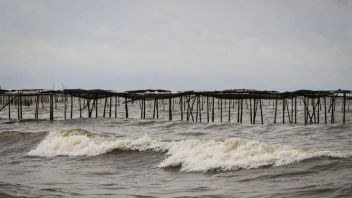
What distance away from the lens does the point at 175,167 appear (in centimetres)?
1094

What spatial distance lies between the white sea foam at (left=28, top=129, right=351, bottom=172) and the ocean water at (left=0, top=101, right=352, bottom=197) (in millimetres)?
19

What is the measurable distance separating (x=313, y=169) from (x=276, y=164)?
97cm

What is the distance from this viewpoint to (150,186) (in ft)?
28.5

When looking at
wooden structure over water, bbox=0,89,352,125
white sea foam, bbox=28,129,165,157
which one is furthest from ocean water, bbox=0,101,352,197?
wooden structure over water, bbox=0,89,352,125

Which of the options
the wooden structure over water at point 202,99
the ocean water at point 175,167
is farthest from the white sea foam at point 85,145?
the wooden structure over water at point 202,99

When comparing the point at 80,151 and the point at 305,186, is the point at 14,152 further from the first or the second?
the point at 305,186

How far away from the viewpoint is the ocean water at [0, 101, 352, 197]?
7.84 meters

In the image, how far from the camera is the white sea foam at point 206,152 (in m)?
10.1

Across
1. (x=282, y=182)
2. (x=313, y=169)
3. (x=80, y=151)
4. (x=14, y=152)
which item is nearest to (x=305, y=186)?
(x=282, y=182)

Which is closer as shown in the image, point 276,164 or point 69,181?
point 69,181

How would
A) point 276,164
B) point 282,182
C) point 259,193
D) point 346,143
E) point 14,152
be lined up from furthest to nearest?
point 14,152 < point 346,143 < point 276,164 < point 282,182 < point 259,193

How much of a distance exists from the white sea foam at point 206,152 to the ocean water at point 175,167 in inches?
0.7

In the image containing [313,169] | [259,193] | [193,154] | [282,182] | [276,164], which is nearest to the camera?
[259,193]

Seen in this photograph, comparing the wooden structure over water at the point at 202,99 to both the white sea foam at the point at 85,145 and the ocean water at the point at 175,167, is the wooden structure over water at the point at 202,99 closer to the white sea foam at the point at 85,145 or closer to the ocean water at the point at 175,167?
the white sea foam at the point at 85,145
